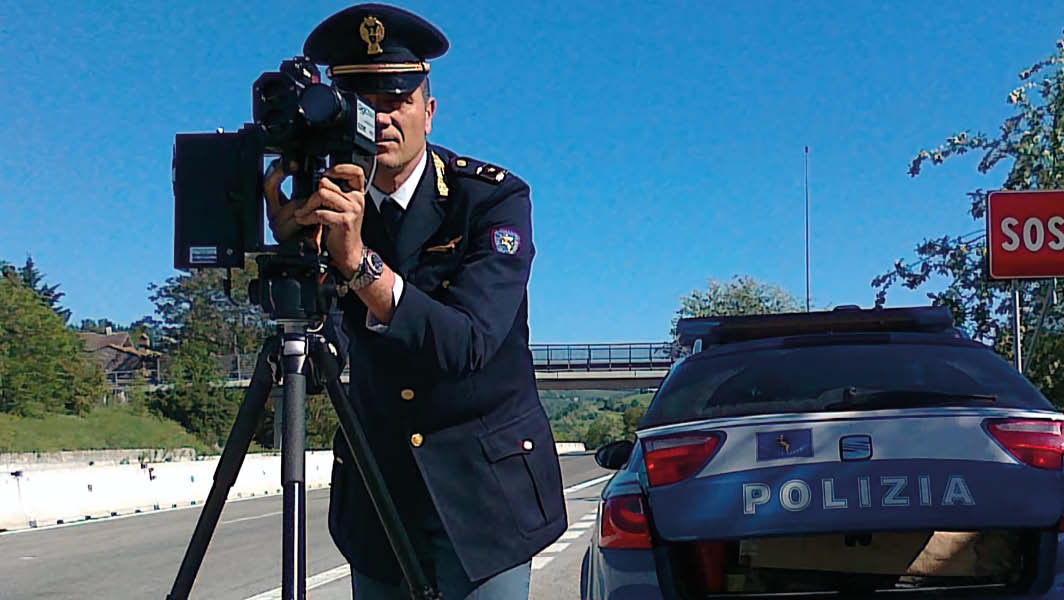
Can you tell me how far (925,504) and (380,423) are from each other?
6.86ft

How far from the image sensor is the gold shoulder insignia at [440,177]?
278 centimetres

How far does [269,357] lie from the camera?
235 centimetres

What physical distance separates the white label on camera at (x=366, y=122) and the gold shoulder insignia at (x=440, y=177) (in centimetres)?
43

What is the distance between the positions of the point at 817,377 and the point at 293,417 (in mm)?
3064

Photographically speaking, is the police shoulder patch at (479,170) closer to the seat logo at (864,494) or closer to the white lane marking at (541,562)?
the seat logo at (864,494)

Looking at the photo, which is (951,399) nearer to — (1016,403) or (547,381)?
(1016,403)

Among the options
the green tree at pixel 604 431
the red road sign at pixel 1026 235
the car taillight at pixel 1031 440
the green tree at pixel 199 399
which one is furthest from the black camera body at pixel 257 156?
the green tree at pixel 604 431

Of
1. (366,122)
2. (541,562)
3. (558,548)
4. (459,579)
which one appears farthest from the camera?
(558,548)

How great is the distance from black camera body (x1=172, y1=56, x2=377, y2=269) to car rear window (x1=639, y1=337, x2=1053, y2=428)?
103 inches

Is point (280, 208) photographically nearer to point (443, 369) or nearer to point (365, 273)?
point (365, 273)

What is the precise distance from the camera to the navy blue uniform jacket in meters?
2.60

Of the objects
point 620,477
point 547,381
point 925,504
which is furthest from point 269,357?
point 547,381

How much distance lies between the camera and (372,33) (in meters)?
2.69

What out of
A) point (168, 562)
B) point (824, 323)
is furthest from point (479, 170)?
point (168, 562)
